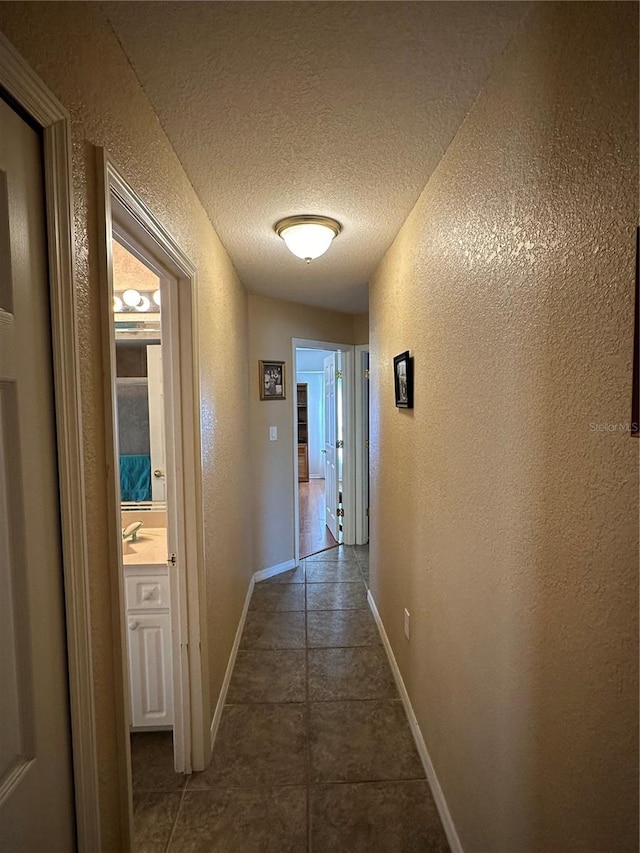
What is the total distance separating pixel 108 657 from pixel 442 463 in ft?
3.63

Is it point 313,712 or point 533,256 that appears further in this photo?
point 313,712

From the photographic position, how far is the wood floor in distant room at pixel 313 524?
447 cm

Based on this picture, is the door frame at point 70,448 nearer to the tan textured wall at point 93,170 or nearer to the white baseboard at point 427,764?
the tan textured wall at point 93,170

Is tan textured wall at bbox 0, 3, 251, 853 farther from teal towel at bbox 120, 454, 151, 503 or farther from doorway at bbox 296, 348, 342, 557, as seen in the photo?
doorway at bbox 296, 348, 342, 557

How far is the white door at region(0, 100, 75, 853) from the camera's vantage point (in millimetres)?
655

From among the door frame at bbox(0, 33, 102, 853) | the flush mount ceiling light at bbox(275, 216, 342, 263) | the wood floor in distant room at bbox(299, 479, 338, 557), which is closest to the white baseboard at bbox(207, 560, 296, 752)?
the wood floor in distant room at bbox(299, 479, 338, 557)

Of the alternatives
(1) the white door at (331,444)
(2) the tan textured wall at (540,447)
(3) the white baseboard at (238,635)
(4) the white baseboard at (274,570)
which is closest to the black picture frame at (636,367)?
(2) the tan textured wall at (540,447)

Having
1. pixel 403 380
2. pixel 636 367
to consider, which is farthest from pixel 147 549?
pixel 636 367

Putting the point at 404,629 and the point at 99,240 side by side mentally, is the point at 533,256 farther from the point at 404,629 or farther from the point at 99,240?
the point at 404,629

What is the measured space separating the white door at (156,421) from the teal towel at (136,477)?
0.03m

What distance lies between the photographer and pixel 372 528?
3.01 metres

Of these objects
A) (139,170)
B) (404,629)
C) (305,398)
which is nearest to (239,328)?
(139,170)

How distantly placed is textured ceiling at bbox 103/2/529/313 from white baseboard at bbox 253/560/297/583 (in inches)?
107

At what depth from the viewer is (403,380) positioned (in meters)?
1.97
